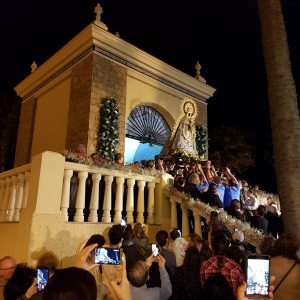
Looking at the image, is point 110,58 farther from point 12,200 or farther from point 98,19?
point 12,200

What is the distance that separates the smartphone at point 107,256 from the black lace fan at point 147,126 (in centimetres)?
1150

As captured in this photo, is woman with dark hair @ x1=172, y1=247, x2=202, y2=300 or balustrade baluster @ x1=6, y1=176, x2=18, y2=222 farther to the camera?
balustrade baluster @ x1=6, y1=176, x2=18, y2=222

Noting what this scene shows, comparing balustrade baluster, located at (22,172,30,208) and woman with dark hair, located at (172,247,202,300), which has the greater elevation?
balustrade baluster, located at (22,172,30,208)

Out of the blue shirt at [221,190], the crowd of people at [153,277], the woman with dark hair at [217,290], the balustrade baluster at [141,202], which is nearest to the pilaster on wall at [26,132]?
the balustrade baluster at [141,202]

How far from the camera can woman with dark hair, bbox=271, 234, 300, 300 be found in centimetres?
238

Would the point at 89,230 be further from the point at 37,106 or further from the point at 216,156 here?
the point at 216,156

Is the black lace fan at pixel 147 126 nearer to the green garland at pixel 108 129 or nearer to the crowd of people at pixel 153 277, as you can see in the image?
the green garland at pixel 108 129

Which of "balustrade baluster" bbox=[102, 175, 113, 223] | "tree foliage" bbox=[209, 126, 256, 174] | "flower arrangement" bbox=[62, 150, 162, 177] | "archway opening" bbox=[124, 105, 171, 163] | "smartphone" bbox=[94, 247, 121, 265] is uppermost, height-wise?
"tree foliage" bbox=[209, 126, 256, 174]

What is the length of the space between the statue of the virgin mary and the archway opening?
3993mm

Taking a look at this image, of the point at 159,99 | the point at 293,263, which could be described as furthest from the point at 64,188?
the point at 159,99

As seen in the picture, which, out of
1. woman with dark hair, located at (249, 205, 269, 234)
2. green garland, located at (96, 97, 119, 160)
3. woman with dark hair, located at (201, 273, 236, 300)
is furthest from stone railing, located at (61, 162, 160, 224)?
green garland, located at (96, 97, 119, 160)

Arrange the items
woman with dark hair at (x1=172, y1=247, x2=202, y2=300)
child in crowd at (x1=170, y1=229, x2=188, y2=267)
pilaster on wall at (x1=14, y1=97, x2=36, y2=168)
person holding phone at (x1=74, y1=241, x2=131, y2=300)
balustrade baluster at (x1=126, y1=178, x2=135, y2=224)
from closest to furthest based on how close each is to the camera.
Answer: person holding phone at (x1=74, y1=241, x2=131, y2=300)
woman with dark hair at (x1=172, y1=247, x2=202, y2=300)
child in crowd at (x1=170, y1=229, x2=188, y2=267)
balustrade baluster at (x1=126, y1=178, x2=135, y2=224)
pilaster on wall at (x1=14, y1=97, x2=36, y2=168)

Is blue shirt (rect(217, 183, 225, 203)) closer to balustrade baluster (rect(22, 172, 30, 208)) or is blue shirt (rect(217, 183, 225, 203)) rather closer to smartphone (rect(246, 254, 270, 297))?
balustrade baluster (rect(22, 172, 30, 208))

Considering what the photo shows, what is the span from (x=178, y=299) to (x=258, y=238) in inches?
127
